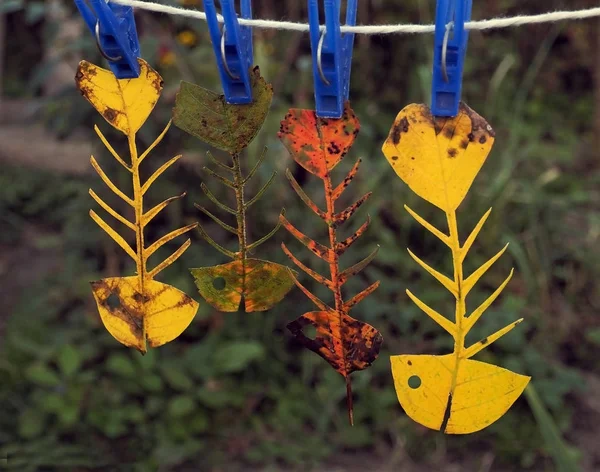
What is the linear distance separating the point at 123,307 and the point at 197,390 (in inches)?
39.1

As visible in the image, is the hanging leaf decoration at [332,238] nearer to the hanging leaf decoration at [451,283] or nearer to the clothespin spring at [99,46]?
the hanging leaf decoration at [451,283]

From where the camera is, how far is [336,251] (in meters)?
0.59

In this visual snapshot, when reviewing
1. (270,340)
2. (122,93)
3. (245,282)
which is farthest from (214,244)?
(270,340)

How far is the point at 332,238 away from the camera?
0.59 m

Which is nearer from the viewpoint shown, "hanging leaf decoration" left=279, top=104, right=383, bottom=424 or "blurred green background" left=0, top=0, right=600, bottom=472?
"hanging leaf decoration" left=279, top=104, right=383, bottom=424

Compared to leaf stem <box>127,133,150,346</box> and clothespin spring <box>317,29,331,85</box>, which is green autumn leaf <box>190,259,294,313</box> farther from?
clothespin spring <box>317,29,331,85</box>

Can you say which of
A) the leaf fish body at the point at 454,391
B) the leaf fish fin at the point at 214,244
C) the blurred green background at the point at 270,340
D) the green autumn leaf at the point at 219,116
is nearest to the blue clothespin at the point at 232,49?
the green autumn leaf at the point at 219,116

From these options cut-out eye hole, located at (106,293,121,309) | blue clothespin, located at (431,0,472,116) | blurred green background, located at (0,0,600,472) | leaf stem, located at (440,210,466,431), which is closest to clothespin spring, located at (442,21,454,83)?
blue clothespin, located at (431,0,472,116)

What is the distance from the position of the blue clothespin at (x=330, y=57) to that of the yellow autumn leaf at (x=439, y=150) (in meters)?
0.05

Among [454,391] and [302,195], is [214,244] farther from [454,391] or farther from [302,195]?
[454,391]

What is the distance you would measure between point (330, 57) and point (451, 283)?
200 millimetres

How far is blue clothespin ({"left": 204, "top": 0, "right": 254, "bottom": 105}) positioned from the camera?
53 centimetres

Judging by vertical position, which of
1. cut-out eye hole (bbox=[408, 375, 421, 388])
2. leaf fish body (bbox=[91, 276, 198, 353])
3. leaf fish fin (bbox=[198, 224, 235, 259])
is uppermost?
leaf fish fin (bbox=[198, 224, 235, 259])

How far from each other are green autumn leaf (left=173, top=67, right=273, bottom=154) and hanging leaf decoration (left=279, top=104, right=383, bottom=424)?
0.09ft
